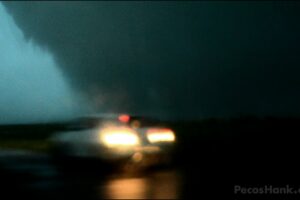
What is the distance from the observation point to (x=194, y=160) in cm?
1720

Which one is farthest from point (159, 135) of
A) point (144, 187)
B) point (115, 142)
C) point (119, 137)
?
point (144, 187)

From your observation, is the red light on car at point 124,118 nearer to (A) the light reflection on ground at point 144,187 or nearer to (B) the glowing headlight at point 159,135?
(B) the glowing headlight at point 159,135

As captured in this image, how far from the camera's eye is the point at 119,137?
14.1 m

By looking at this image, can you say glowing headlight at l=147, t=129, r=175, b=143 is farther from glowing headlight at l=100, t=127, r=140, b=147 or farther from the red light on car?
the red light on car

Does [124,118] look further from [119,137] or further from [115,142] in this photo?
[115,142]

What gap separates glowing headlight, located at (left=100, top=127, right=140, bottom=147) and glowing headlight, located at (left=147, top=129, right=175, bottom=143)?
406 mm

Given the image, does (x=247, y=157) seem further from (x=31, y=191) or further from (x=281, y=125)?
(x=281, y=125)

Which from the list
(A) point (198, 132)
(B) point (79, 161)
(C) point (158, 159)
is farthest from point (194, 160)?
(A) point (198, 132)

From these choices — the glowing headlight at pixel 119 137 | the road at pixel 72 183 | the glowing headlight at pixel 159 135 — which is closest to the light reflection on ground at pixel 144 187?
the road at pixel 72 183

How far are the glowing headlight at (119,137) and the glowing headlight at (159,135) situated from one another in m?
0.41

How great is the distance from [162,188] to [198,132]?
15245mm

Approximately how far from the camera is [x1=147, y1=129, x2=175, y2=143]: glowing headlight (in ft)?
48.3

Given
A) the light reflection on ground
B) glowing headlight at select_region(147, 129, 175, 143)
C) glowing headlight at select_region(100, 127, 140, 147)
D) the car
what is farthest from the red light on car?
the light reflection on ground

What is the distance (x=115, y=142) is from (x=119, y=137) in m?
0.20
